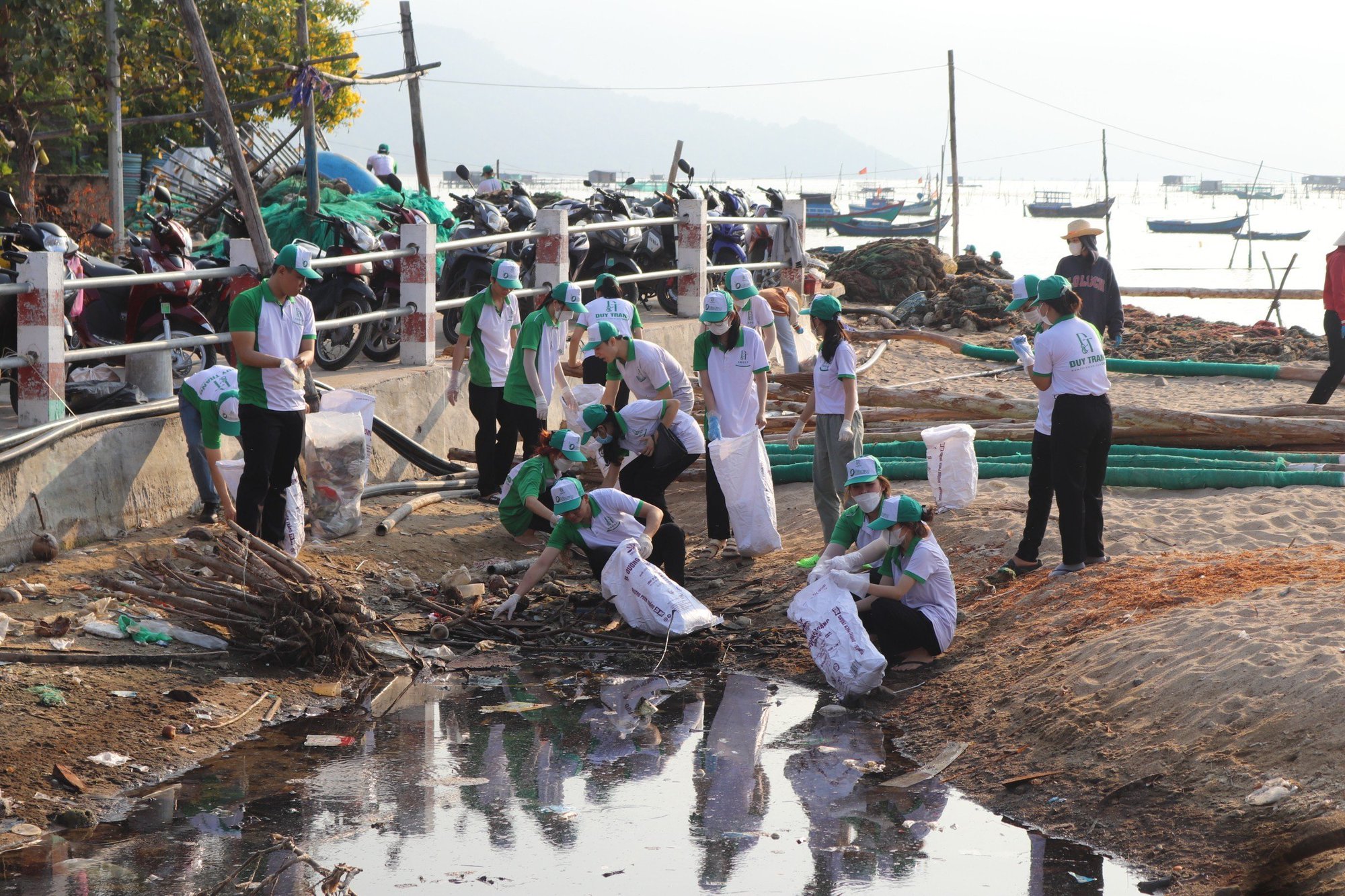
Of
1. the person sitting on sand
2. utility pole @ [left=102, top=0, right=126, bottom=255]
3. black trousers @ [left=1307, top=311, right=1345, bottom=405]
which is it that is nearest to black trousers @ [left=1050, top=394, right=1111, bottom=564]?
the person sitting on sand

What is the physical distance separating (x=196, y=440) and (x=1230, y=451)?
273 inches

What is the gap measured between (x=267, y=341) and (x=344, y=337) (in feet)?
A: 11.0

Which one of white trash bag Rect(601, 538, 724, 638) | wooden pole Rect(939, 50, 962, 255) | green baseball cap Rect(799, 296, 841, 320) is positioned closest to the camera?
white trash bag Rect(601, 538, 724, 638)

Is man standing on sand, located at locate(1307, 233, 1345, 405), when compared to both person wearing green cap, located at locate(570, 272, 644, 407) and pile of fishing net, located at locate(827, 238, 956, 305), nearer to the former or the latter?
person wearing green cap, located at locate(570, 272, 644, 407)

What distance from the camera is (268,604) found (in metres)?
6.65

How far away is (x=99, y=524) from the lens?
7.67 meters

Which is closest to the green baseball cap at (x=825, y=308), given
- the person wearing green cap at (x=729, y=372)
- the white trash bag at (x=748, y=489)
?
the person wearing green cap at (x=729, y=372)

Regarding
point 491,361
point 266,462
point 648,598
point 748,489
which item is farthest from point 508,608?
point 491,361

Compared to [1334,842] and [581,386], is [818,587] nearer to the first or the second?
[1334,842]

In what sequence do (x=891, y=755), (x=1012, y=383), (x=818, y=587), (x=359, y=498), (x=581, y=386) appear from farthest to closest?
(x=1012, y=383), (x=581, y=386), (x=359, y=498), (x=818, y=587), (x=891, y=755)

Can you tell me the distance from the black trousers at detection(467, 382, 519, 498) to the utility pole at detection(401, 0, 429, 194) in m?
13.6

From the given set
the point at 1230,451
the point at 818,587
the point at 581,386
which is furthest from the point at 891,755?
the point at 1230,451

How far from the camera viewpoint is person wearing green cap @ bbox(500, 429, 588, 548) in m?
8.19

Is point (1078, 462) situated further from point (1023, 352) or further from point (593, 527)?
point (593, 527)
